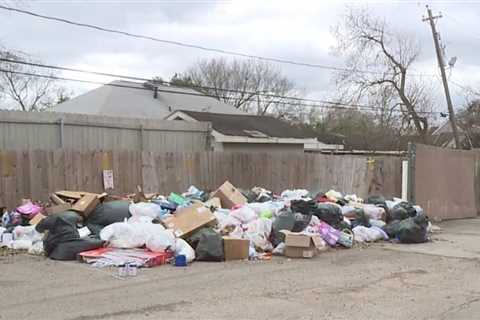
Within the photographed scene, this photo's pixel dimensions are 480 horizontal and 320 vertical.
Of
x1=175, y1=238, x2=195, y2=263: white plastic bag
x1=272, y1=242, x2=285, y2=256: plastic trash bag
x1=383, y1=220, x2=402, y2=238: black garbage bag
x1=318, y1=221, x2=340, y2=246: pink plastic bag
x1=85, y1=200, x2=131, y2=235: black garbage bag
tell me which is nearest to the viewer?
x1=175, y1=238, x2=195, y2=263: white plastic bag

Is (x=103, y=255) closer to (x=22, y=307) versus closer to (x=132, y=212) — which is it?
(x=132, y=212)

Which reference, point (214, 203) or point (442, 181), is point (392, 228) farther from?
point (442, 181)

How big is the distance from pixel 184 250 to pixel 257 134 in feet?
53.8

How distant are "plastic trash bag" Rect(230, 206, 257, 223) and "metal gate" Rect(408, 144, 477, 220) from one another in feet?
21.2

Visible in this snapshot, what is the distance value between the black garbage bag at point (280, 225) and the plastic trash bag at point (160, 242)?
1.94 meters

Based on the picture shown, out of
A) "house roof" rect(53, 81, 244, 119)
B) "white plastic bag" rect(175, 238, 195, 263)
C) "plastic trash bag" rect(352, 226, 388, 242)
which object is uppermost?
"house roof" rect(53, 81, 244, 119)

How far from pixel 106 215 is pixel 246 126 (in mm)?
16444

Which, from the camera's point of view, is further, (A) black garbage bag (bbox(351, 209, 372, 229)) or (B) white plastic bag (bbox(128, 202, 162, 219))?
(A) black garbage bag (bbox(351, 209, 372, 229))

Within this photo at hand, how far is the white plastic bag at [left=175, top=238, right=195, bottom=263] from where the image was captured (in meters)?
9.25

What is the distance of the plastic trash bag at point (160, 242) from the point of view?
9305 millimetres

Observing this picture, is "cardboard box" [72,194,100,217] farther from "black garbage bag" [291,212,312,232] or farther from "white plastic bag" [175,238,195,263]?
"black garbage bag" [291,212,312,232]

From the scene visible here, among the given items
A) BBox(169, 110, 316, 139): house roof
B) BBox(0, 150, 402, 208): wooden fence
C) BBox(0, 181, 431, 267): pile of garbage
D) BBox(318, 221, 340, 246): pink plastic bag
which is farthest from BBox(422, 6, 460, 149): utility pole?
BBox(318, 221, 340, 246): pink plastic bag

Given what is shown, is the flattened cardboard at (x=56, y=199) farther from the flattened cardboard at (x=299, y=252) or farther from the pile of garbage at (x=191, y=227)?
the flattened cardboard at (x=299, y=252)

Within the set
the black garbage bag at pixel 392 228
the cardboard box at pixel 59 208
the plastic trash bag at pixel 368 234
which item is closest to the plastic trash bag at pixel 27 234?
the cardboard box at pixel 59 208
